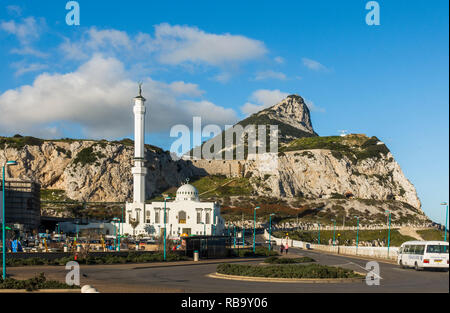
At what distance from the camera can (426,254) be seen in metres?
34.5

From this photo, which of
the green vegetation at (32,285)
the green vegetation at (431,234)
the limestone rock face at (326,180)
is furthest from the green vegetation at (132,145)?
the green vegetation at (32,285)

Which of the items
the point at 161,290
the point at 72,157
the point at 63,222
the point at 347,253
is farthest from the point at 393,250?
the point at 72,157

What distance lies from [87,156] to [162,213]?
216 ft

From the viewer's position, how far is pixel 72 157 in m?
174

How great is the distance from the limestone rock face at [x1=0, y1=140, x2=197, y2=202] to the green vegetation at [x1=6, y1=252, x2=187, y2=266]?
4625 inches

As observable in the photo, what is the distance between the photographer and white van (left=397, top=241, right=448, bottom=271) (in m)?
33.0

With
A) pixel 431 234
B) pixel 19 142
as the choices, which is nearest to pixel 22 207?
pixel 19 142

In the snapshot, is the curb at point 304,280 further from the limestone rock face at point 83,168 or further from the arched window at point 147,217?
the limestone rock face at point 83,168

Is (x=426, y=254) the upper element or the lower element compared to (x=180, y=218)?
upper

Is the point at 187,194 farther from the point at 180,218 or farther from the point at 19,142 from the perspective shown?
the point at 19,142

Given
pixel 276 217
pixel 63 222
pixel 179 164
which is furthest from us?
pixel 179 164
